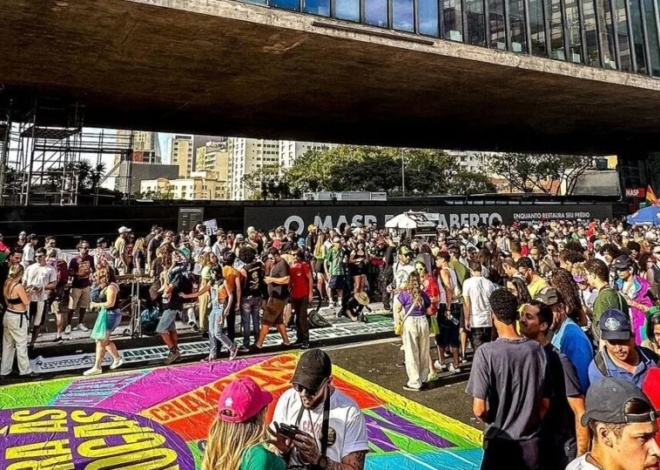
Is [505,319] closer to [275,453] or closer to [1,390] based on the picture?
[275,453]

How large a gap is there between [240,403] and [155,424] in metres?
4.04

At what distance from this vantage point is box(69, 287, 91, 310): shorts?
10.2 metres

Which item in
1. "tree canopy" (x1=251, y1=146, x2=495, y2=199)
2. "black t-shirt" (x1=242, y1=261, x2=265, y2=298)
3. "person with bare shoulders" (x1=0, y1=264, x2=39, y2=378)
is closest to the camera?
"person with bare shoulders" (x1=0, y1=264, x2=39, y2=378)

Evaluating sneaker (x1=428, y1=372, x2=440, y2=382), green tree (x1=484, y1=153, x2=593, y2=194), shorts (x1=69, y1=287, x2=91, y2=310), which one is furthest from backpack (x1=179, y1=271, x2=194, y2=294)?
green tree (x1=484, y1=153, x2=593, y2=194)

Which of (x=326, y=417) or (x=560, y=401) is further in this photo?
(x=560, y=401)

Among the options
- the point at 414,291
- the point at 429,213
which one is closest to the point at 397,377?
the point at 414,291

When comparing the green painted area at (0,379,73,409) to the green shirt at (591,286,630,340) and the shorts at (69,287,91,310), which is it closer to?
the shorts at (69,287,91,310)

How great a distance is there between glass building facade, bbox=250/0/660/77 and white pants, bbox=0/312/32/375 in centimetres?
1240

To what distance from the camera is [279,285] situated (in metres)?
9.12

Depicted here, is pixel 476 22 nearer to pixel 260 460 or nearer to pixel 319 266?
pixel 319 266

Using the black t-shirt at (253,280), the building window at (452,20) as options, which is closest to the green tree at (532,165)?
the building window at (452,20)

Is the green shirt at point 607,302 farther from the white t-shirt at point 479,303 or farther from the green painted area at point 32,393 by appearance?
the green painted area at point 32,393

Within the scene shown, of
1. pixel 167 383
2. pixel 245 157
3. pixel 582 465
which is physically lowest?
pixel 167 383

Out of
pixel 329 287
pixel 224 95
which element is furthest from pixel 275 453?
pixel 224 95
